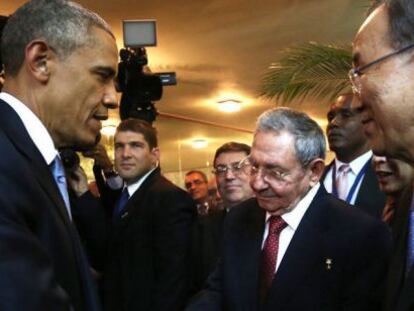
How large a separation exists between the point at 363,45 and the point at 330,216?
2.90ft

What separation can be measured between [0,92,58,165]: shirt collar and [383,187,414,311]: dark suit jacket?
2.65ft

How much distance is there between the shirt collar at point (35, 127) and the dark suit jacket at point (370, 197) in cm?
232

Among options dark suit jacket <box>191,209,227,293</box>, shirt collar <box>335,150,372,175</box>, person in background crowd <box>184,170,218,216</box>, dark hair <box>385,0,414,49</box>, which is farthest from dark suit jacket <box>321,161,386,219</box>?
person in background crowd <box>184,170,218,216</box>

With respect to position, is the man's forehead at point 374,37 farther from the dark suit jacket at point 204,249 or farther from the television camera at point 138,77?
the television camera at point 138,77

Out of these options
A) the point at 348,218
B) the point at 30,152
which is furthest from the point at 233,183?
the point at 30,152

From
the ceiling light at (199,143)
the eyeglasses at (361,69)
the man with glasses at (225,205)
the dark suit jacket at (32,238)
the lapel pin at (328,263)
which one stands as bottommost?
the ceiling light at (199,143)

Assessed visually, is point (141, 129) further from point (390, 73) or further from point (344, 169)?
point (390, 73)

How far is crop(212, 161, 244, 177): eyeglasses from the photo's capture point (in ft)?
11.6

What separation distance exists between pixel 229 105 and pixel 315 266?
7.44m

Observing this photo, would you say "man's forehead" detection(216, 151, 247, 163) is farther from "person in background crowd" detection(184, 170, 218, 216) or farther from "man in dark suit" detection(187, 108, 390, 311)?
"person in background crowd" detection(184, 170, 218, 216)

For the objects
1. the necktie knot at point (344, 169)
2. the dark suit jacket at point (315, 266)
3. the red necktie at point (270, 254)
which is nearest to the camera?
the dark suit jacket at point (315, 266)

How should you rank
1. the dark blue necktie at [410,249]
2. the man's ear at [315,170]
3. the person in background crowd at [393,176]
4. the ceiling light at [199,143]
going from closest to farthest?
the dark blue necktie at [410,249], the man's ear at [315,170], the person in background crowd at [393,176], the ceiling light at [199,143]

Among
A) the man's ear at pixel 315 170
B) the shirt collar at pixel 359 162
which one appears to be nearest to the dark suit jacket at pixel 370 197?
the shirt collar at pixel 359 162

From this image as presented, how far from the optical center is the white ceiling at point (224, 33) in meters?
5.77
